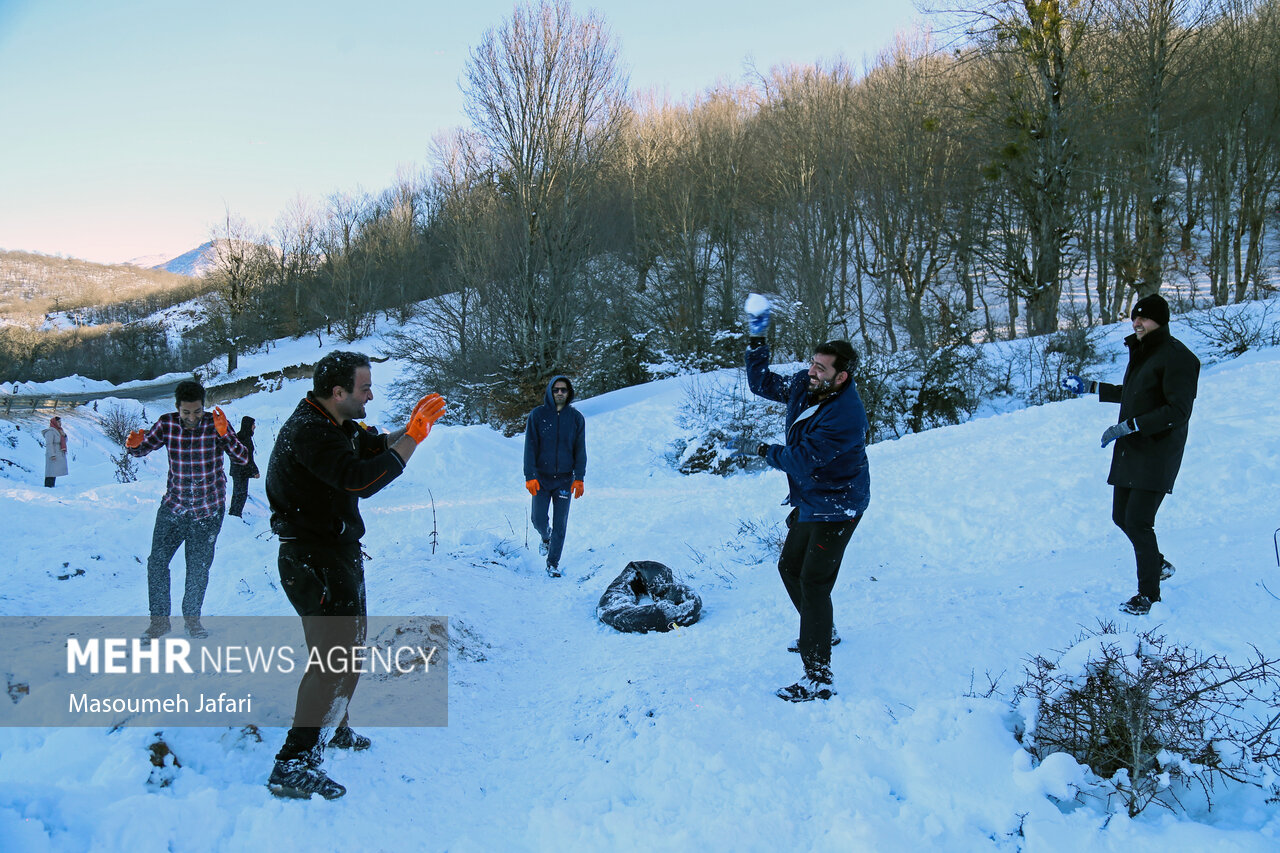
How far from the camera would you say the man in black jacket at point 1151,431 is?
387 centimetres

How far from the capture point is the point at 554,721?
12.0 feet

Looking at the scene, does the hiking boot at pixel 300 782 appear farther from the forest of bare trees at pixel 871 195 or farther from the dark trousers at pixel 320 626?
the forest of bare trees at pixel 871 195

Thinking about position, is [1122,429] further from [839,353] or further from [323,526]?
[323,526]

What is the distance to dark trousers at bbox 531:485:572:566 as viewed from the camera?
21.4ft

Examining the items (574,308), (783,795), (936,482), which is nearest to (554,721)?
(783,795)

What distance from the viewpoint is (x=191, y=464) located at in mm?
4406

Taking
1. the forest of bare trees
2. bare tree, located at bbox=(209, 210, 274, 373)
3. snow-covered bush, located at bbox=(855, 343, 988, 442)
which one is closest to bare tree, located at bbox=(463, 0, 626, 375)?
the forest of bare trees

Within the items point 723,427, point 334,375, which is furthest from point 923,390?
point 334,375

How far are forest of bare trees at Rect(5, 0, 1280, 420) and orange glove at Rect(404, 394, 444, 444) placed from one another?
12.4 meters

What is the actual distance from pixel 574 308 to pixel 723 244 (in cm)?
972

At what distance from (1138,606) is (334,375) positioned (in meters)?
4.33

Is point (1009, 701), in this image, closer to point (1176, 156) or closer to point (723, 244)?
point (723, 244)

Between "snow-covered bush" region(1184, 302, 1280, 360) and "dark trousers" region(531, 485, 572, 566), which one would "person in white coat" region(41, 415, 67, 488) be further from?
"snow-covered bush" region(1184, 302, 1280, 360)

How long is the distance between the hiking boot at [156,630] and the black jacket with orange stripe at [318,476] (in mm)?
2283
